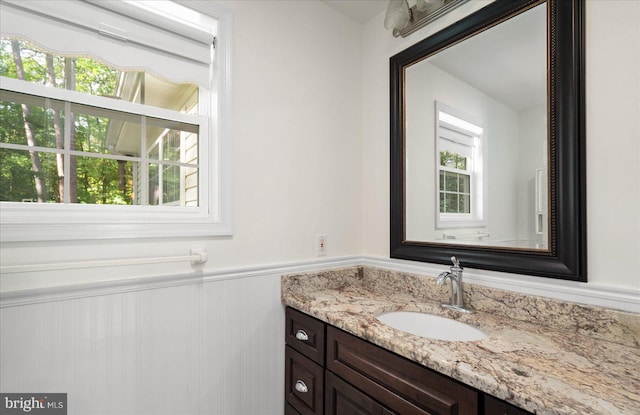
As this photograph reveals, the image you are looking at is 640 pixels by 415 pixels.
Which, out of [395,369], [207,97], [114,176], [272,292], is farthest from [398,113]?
[114,176]

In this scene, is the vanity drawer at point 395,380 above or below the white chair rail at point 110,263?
below

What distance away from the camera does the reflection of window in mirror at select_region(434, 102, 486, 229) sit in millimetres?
1434

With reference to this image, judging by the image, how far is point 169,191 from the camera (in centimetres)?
145

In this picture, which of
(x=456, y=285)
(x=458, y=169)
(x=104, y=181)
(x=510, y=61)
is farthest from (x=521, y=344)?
(x=104, y=181)

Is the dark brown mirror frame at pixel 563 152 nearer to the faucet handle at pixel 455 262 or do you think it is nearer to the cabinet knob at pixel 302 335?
the faucet handle at pixel 455 262

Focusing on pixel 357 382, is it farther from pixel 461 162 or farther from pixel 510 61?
pixel 510 61

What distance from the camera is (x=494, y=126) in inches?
54.3

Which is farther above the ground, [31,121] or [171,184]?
[31,121]

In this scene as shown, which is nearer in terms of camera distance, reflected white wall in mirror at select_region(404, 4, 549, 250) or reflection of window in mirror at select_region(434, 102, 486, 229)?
reflected white wall in mirror at select_region(404, 4, 549, 250)

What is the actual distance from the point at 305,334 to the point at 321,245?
495 mm

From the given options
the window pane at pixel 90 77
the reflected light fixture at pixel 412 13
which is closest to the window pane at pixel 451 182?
the reflected light fixture at pixel 412 13

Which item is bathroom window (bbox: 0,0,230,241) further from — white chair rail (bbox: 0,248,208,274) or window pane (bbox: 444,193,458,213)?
window pane (bbox: 444,193,458,213)

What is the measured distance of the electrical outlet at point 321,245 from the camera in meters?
1.76

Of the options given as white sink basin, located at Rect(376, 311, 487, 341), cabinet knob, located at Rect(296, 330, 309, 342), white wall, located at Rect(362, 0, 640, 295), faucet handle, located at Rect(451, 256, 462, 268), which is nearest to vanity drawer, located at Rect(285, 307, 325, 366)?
cabinet knob, located at Rect(296, 330, 309, 342)
